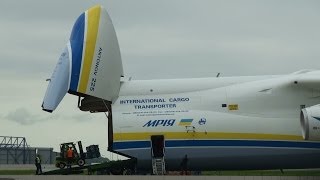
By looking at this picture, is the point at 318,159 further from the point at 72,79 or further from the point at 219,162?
the point at 72,79

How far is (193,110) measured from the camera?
2573cm

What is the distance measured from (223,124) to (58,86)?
24.1 ft

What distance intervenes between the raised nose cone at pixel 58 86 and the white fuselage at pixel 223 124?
2.49 metres

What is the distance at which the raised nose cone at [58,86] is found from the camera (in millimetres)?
25516

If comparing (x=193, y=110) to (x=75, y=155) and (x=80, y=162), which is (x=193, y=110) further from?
(x=75, y=155)

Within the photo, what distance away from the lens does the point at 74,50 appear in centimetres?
2606

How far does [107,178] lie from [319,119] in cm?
853

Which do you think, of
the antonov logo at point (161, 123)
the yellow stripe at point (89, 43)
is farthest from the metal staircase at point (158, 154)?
the yellow stripe at point (89, 43)

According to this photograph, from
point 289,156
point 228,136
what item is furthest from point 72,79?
point 289,156

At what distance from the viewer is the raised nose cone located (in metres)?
25.5

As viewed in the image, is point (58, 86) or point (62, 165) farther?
point (62, 165)

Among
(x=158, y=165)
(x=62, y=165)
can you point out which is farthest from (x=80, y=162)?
(x=158, y=165)

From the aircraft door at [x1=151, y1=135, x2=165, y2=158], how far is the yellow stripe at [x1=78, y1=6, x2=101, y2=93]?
3733 millimetres

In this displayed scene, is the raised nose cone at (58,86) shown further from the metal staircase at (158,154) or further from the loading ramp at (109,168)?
the metal staircase at (158,154)
